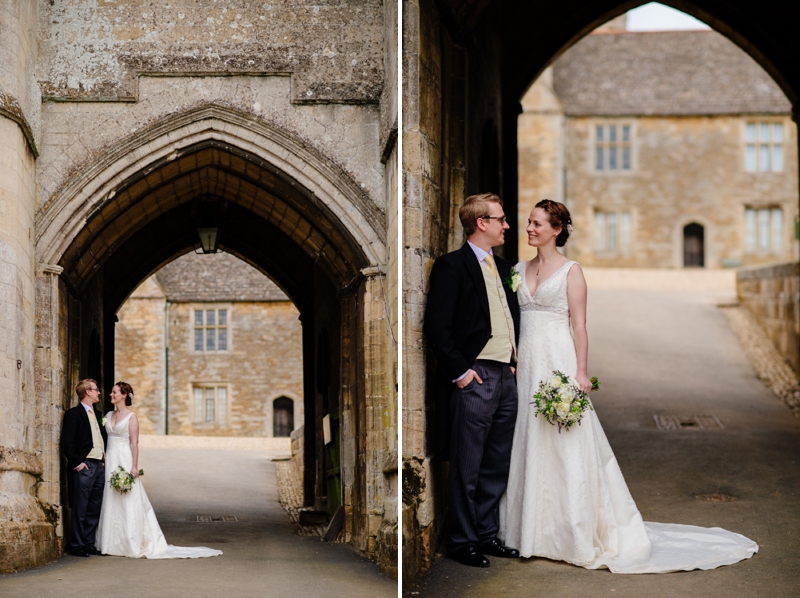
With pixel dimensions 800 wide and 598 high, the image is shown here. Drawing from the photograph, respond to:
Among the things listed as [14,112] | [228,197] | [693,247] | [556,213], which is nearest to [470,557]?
[556,213]

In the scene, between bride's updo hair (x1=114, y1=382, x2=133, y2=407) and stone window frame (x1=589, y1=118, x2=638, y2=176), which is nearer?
bride's updo hair (x1=114, y1=382, x2=133, y2=407)

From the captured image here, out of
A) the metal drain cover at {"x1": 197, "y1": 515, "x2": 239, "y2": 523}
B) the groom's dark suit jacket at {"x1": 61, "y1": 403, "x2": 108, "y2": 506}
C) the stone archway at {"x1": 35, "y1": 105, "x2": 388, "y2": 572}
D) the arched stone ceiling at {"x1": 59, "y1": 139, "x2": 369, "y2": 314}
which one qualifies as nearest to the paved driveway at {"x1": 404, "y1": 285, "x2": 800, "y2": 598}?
the stone archway at {"x1": 35, "y1": 105, "x2": 388, "y2": 572}

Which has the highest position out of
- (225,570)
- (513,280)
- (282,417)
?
(513,280)

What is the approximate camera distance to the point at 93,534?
7082mm

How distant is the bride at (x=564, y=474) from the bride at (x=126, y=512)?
7.99 feet

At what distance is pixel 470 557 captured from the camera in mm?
5297

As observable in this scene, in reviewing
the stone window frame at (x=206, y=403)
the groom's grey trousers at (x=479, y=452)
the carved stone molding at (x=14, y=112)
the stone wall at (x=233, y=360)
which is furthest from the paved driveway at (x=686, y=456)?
the stone window frame at (x=206, y=403)

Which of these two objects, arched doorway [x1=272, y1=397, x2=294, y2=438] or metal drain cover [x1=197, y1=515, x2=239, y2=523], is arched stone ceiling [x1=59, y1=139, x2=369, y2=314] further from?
arched doorway [x1=272, y1=397, x2=294, y2=438]

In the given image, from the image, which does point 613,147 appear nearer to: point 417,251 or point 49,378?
point 49,378

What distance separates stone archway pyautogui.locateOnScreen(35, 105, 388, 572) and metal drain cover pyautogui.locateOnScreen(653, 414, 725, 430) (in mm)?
3124

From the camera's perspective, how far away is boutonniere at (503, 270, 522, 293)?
5.62 m

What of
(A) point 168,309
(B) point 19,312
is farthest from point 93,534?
(A) point 168,309

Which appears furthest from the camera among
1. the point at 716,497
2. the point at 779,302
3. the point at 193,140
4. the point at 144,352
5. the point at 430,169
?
the point at 144,352

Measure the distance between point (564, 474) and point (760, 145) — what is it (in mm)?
26906
